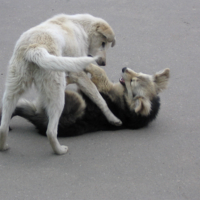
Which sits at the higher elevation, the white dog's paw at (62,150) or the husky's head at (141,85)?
the husky's head at (141,85)

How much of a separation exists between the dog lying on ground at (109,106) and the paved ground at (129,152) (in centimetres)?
14

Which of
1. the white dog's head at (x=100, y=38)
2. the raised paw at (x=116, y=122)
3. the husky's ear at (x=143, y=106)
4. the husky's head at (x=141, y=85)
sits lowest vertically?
the raised paw at (x=116, y=122)

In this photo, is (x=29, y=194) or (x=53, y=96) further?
(x=53, y=96)

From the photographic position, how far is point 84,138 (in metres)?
4.48

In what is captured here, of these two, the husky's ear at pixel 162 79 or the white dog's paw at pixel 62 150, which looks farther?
Answer: the husky's ear at pixel 162 79

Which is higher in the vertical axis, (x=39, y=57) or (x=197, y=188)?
(x=39, y=57)

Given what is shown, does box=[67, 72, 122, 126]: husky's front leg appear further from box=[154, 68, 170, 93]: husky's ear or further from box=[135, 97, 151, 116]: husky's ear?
box=[154, 68, 170, 93]: husky's ear

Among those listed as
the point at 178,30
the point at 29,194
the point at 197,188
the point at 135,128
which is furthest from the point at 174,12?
the point at 29,194

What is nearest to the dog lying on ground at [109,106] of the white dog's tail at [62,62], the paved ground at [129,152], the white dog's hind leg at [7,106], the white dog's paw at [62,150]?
the paved ground at [129,152]

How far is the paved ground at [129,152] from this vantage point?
3641 mm

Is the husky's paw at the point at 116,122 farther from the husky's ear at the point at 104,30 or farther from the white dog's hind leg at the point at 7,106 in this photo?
the white dog's hind leg at the point at 7,106

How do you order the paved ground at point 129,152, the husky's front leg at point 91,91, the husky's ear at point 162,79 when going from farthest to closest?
the husky's ear at point 162,79 < the husky's front leg at point 91,91 < the paved ground at point 129,152

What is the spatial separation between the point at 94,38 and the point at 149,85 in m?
1.03

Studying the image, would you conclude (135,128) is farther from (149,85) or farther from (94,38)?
(94,38)
